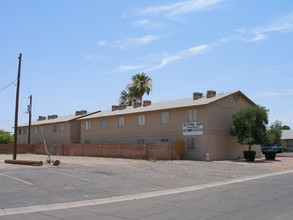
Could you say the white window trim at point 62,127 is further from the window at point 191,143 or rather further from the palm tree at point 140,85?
the window at point 191,143

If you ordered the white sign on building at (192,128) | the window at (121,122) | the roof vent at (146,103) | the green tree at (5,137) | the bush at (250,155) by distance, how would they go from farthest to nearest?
1. the green tree at (5,137)
2. the roof vent at (146,103)
3. the window at (121,122)
4. the white sign on building at (192,128)
5. the bush at (250,155)

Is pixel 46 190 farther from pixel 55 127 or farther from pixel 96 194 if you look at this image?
pixel 55 127

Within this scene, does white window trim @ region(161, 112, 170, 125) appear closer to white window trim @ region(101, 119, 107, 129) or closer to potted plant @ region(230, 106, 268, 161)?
potted plant @ region(230, 106, 268, 161)

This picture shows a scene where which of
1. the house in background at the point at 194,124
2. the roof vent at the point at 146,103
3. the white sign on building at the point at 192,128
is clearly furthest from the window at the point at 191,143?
the roof vent at the point at 146,103

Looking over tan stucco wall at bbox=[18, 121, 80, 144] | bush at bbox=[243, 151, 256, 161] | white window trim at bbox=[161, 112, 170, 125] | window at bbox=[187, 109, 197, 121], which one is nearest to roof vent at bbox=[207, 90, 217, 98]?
window at bbox=[187, 109, 197, 121]

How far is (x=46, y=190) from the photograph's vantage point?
15.0 meters

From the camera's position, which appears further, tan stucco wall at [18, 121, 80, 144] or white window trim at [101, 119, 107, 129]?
tan stucco wall at [18, 121, 80, 144]

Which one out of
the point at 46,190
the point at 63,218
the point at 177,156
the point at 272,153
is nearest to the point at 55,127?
the point at 177,156

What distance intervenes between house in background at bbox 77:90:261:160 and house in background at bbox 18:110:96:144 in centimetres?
1236

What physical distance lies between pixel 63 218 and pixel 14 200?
3804 mm

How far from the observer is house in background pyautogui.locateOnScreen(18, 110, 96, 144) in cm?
5541

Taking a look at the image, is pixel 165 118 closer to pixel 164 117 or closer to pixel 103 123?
pixel 164 117

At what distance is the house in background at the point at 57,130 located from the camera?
2181 inches

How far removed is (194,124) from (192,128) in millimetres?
469
